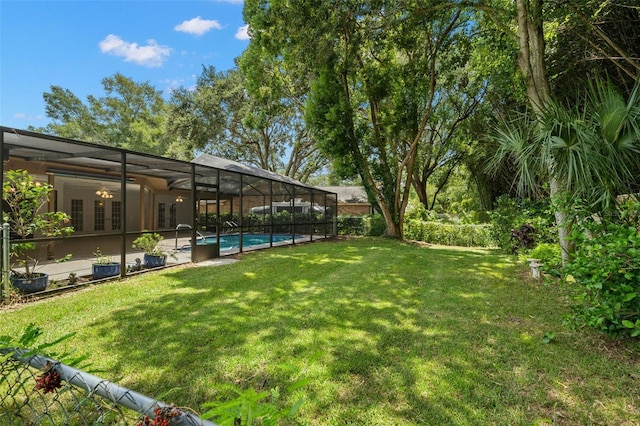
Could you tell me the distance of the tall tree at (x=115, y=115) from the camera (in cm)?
2306

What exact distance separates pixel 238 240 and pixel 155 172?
10.0ft

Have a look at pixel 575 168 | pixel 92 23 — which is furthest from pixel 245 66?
pixel 575 168

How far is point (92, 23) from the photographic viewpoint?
40.0ft

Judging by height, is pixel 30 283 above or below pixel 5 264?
below

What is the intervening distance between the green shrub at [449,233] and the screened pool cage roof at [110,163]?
5318 mm

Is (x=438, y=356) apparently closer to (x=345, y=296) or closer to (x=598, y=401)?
(x=598, y=401)

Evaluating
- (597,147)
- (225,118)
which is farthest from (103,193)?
(597,147)

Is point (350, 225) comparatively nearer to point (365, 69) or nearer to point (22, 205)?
point (365, 69)

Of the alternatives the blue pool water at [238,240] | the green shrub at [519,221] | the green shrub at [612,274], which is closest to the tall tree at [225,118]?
the blue pool water at [238,240]

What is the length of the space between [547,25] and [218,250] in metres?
9.95

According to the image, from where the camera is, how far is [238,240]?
9625 mm

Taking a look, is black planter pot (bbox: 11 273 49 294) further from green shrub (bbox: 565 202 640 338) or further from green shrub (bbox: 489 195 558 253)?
A: green shrub (bbox: 489 195 558 253)

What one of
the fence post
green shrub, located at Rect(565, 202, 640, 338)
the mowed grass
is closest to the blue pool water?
the mowed grass

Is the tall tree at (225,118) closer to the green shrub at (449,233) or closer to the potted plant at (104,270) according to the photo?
the green shrub at (449,233)
